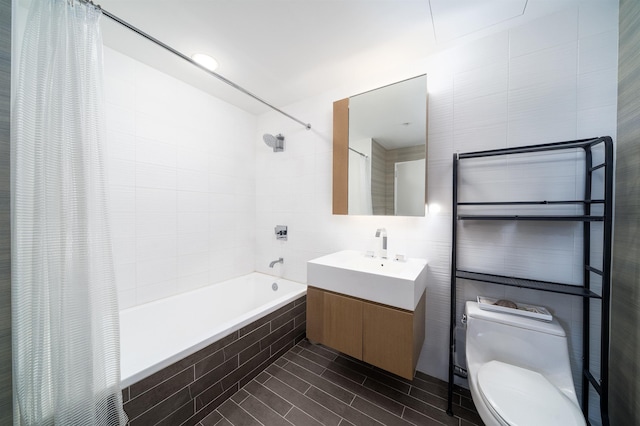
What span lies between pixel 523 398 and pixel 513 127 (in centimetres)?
144

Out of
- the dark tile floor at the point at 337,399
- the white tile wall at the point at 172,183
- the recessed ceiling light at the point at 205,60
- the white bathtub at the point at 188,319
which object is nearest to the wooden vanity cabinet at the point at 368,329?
the dark tile floor at the point at 337,399

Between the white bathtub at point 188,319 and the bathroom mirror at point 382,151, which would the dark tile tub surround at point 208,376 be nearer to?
the white bathtub at point 188,319

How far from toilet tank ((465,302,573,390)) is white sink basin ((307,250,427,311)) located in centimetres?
36

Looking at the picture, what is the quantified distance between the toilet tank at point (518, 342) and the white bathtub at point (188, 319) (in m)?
1.28

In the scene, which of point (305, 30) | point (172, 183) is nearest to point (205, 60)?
point (305, 30)

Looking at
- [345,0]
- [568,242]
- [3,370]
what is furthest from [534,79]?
[3,370]

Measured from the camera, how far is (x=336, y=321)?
5.00 feet

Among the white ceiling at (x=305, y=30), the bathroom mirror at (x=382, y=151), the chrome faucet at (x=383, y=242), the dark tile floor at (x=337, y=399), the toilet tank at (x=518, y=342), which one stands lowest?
the dark tile floor at (x=337, y=399)

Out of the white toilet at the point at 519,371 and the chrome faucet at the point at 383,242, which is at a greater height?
the chrome faucet at the point at 383,242

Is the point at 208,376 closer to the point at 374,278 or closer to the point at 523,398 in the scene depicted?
the point at 374,278

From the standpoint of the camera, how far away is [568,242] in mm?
1276

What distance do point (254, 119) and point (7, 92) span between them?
2.05 m

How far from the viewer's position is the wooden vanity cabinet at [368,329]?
1287mm

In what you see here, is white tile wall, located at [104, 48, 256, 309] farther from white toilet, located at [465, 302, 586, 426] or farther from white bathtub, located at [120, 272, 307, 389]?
white toilet, located at [465, 302, 586, 426]
